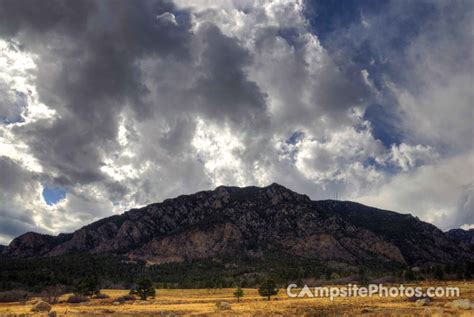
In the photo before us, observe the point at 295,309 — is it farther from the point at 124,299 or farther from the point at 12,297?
the point at 12,297

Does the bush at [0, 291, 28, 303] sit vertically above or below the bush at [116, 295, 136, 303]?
below

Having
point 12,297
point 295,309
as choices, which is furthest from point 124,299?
point 295,309

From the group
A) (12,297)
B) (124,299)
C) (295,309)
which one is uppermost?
(295,309)

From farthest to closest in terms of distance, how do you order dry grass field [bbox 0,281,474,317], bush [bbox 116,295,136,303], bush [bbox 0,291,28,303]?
bush [bbox 0,291,28,303], bush [bbox 116,295,136,303], dry grass field [bbox 0,281,474,317]

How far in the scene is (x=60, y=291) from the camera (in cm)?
11225

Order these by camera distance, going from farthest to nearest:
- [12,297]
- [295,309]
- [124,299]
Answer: [12,297] → [124,299] → [295,309]

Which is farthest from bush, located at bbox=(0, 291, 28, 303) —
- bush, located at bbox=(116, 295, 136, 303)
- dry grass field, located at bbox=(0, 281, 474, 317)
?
dry grass field, located at bbox=(0, 281, 474, 317)

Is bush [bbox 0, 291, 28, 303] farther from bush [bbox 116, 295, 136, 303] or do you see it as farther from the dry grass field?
the dry grass field

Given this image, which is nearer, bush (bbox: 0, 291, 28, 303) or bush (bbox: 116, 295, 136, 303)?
bush (bbox: 116, 295, 136, 303)

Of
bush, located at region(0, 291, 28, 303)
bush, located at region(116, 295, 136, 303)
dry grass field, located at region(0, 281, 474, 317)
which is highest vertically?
dry grass field, located at region(0, 281, 474, 317)

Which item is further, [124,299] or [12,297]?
[12,297]

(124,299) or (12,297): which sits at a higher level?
(124,299)

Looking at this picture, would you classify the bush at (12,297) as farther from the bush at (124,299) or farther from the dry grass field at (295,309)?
the dry grass field at (295,309)

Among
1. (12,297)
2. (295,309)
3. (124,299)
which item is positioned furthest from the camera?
(12,297)
